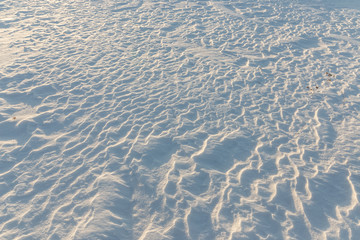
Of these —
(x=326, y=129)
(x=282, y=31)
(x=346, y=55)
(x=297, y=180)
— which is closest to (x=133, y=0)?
(x=282, y=31)

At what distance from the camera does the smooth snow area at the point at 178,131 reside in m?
3.88

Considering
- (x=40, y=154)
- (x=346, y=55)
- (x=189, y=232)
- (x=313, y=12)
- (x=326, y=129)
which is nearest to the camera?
(x=189, y=232)

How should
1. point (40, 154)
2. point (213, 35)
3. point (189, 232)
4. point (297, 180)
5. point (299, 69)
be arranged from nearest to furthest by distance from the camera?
point (189, 232)
point (297, 180)
point (40, 154)
point (299, 69)
point (213, 35)

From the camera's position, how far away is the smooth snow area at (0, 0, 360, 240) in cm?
388

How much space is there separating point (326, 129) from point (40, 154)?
17.6 feet

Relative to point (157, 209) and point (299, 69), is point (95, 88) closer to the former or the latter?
point (157, 209)

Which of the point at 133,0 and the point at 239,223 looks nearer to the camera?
the point at 239,223

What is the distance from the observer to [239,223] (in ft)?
12.5

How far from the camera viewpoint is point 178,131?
209 inches

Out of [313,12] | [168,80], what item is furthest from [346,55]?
[168,80]

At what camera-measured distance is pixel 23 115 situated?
5.68m

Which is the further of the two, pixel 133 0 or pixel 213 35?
pixel 133 0

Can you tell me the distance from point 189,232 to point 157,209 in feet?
1.91

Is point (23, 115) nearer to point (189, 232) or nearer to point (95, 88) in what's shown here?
point (95, 88)
